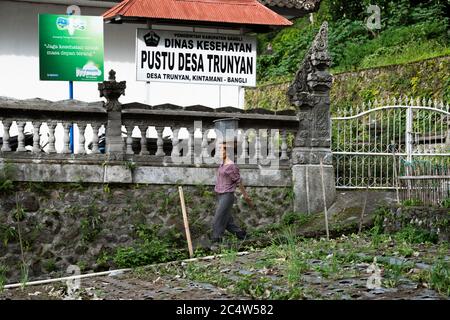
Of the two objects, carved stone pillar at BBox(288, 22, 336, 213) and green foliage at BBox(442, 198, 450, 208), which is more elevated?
A: carved stone pillar at BBox(288, 22, 336, 213)

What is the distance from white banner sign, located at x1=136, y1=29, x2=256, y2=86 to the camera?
16.3 m

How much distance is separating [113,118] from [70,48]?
1.58 m

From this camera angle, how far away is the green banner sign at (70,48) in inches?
595

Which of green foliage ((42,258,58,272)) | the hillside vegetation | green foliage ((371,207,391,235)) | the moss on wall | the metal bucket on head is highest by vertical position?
the hillside vegetation

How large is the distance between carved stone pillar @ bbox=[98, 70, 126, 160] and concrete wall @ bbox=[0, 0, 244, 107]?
3361mm

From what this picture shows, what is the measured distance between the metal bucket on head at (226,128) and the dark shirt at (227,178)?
36.9 inches

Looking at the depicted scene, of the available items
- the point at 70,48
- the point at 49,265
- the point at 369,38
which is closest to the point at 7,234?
the point at 49,265

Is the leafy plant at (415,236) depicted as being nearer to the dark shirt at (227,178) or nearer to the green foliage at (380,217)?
the green foliage at (380,217)

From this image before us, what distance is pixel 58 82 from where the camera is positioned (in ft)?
59.6

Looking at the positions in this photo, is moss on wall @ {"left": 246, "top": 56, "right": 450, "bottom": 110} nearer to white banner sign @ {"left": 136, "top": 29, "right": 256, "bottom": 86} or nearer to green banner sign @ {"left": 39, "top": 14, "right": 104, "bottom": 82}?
white banner sign @ {"left": 136, "top": 29, "right": 256, "bottom": 86}

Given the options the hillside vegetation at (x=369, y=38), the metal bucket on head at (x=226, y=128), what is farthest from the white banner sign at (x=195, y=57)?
the hillside vegetation at (x=369, y=38)

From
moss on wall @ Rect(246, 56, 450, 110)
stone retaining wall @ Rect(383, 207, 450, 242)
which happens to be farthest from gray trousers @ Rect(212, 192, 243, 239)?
moss on wall @ Rect(246, 56, 450, 110)
